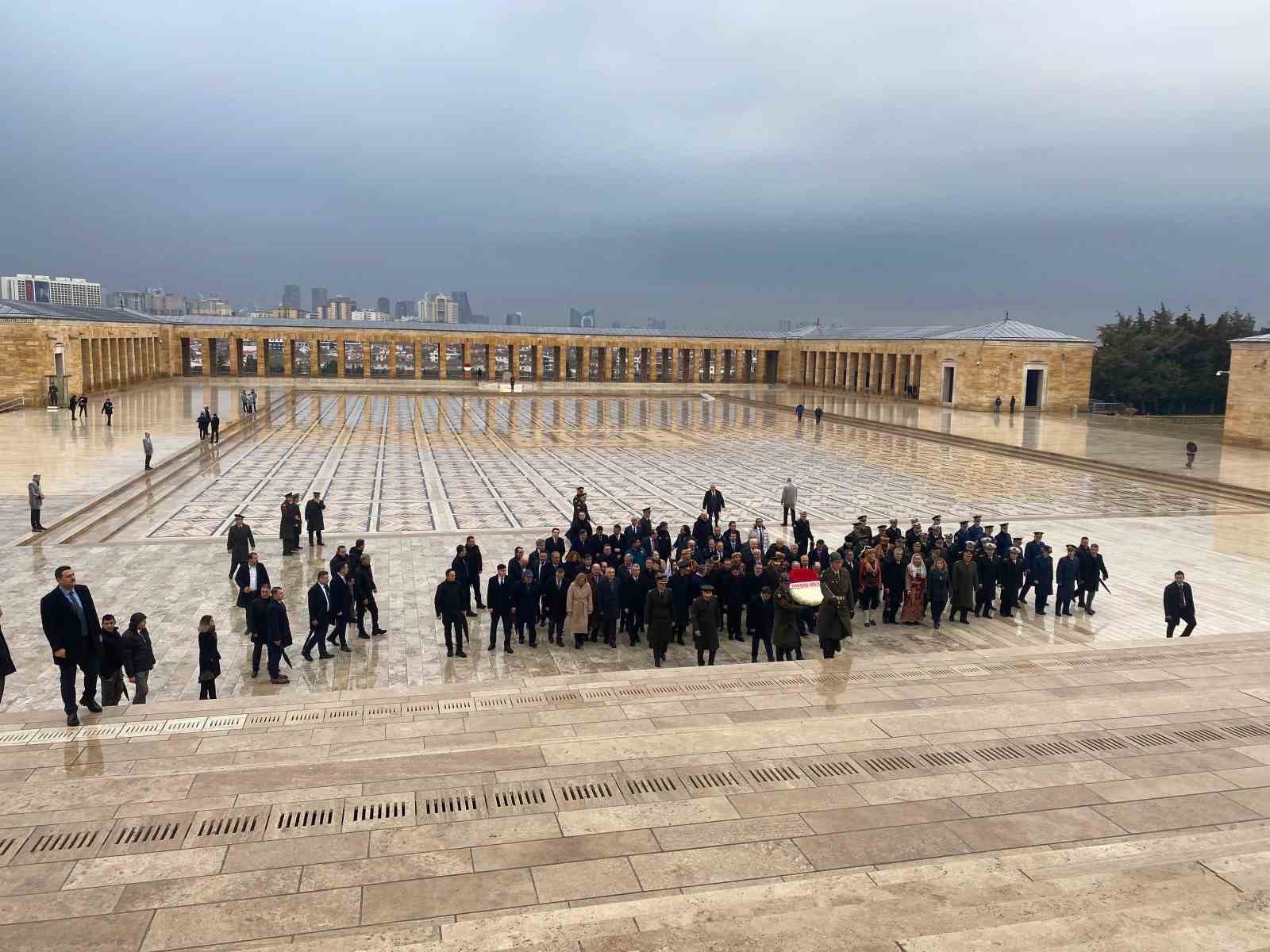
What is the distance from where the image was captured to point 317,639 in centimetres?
970

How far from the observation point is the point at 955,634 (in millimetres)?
10852

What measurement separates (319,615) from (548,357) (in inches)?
2756

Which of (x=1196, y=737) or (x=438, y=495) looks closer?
(x=1196, y=737)

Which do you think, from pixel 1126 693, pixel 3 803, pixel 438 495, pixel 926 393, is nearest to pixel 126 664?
pixel 3 803

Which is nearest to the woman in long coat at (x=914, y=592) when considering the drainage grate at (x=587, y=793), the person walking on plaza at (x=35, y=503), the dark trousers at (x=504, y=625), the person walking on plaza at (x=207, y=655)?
the dark trousers at (x=504, y=625)

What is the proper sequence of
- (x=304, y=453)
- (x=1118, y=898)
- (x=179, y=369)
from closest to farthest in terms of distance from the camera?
1. (x=1118, y=898)
2. (x=304, y=453)
3. (x=179, y=369)

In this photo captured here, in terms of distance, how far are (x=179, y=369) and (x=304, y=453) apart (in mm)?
34628

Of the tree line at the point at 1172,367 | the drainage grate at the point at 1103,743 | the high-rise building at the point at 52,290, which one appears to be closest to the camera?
the drainage grate at the point at 1103,743

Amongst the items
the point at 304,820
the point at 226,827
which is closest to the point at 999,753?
the point at 304,820

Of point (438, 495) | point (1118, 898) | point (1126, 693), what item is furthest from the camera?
point (438, 495)

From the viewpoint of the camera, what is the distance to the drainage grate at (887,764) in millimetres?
5848

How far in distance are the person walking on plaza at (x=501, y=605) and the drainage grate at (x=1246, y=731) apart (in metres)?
6.69

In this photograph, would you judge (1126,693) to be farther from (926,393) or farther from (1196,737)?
(926,393)

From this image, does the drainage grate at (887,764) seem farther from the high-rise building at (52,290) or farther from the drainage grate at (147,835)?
the high-rise building at (52,290)
